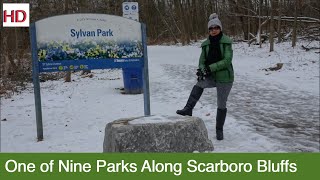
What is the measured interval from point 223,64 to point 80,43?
2535 millimetres

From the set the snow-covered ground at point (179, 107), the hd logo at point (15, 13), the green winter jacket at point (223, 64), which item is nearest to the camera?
the green winter jacket at point (223, 64)

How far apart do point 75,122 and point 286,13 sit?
22.0m

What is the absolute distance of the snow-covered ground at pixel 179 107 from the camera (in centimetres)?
630

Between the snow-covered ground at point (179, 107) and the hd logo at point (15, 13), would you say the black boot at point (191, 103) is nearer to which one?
the snow-covered ground at point (179, 107)

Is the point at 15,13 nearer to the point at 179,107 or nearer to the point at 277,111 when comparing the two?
the point at 179,107

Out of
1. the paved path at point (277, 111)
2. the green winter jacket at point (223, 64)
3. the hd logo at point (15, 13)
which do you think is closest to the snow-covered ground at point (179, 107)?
the paved path at point (277, 111)

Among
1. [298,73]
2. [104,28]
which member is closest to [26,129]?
[104,28]

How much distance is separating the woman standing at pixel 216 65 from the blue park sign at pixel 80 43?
176cm

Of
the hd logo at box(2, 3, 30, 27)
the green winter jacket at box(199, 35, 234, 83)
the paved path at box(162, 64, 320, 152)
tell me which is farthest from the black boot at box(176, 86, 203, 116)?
the hd logo at box(2, 3, 30, 27)

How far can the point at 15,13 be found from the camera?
14.8 meters

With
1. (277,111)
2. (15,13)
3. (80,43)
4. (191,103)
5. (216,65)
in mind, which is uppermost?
(15,13)

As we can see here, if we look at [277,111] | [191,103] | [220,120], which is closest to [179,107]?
[277,111]

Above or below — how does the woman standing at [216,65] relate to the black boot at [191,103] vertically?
above

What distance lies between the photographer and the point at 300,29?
930 inches
